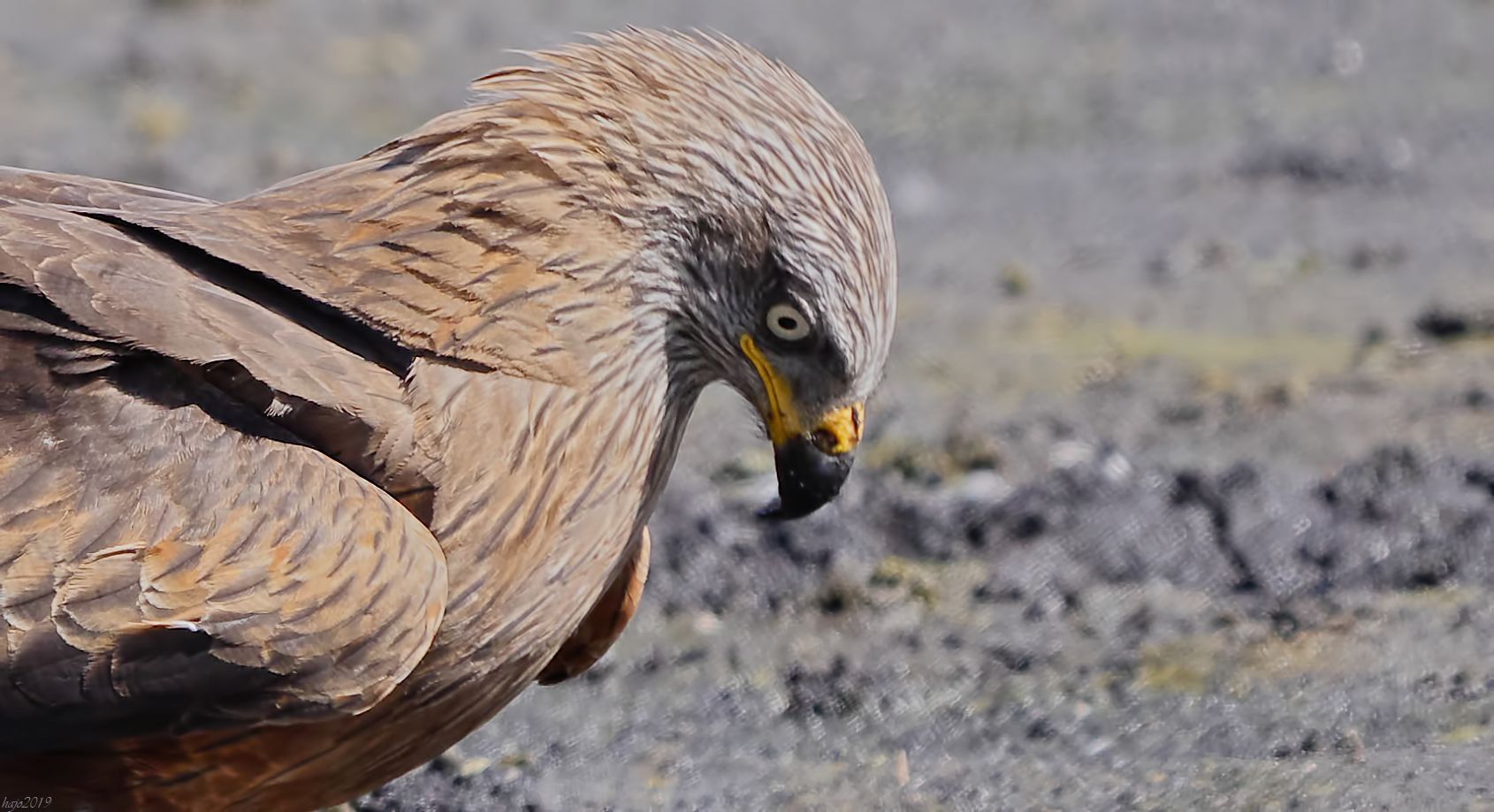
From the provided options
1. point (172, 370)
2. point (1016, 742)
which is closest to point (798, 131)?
point (172, 370)

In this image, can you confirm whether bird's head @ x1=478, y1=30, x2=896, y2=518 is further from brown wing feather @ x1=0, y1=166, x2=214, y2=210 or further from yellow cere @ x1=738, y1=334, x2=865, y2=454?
brown wing feather @ x1=0, y1=166, x2=214, y2=210

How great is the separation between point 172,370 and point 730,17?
A: 10484 mm

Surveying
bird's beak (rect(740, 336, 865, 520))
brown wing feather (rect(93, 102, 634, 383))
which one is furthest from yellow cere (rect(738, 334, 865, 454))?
brown wing feather (rect(93, 102, 634, 383))

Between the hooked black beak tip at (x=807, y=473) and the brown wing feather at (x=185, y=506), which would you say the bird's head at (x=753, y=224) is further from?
the brown wing feather at (x=185, y=506)

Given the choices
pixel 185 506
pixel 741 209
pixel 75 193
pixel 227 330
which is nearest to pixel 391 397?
pixel 227 330

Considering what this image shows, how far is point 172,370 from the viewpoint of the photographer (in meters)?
3.99

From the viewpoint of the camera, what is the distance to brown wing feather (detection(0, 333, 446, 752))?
12.5 feet

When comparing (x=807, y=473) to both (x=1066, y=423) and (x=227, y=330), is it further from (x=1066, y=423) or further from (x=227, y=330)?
(x=1066, y=423)

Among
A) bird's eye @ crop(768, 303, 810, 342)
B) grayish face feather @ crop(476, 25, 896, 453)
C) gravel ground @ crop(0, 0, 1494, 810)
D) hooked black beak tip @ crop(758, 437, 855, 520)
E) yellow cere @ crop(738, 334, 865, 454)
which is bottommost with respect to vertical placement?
gravel ground @ crop(0, 0, 1494, 810)

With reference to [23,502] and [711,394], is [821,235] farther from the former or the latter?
[711,394]

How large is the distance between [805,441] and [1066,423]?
3638mm

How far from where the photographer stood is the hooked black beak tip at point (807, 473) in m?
4.39

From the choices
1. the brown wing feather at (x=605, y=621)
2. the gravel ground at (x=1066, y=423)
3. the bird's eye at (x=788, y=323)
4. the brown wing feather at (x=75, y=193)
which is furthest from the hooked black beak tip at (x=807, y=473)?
the brown wing feather at (x=75, y=193)

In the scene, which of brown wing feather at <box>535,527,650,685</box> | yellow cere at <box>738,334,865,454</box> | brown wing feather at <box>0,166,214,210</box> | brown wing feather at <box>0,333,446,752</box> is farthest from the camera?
brown wing feather at <box>535,527,650,685</box>
